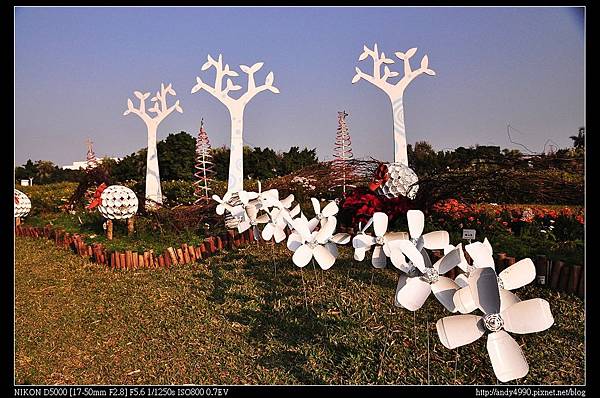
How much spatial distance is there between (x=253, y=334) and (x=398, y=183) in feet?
9.05

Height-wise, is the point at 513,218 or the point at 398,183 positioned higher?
the point at 398,183

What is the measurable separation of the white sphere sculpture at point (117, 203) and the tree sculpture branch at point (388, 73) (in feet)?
12.0

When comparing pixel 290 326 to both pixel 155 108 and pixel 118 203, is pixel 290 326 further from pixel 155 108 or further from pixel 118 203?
pixel 155 108

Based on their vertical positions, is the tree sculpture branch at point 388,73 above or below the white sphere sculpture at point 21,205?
above

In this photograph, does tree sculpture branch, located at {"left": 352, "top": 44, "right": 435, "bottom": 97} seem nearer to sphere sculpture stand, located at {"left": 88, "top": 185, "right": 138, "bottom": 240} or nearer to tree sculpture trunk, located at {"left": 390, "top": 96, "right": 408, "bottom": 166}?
tree sculpture trunk, located at {"left": 390, "top": 96, "right": 408, "bottom": 166}

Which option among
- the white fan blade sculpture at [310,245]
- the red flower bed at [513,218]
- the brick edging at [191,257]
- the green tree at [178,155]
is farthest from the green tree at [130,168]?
the white fan blade sculpture at [310,245]

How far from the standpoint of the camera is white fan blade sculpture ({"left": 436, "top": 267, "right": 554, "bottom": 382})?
5.02 feet

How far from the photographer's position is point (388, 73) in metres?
6.85

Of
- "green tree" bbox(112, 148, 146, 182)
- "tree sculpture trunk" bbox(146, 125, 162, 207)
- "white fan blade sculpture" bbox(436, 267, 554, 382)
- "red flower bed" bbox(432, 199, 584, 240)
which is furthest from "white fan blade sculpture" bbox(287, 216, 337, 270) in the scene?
"green tree" bbox(112, 148, 146, 182)

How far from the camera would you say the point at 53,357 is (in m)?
2.84

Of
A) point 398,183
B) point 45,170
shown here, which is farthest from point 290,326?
point 45,170

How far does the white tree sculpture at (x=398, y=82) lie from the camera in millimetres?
6598

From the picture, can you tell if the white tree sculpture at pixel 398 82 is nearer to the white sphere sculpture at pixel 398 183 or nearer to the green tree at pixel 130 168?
the white sphere sculpture at pixel 398 183

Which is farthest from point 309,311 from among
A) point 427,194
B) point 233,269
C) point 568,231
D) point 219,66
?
point 219,66
